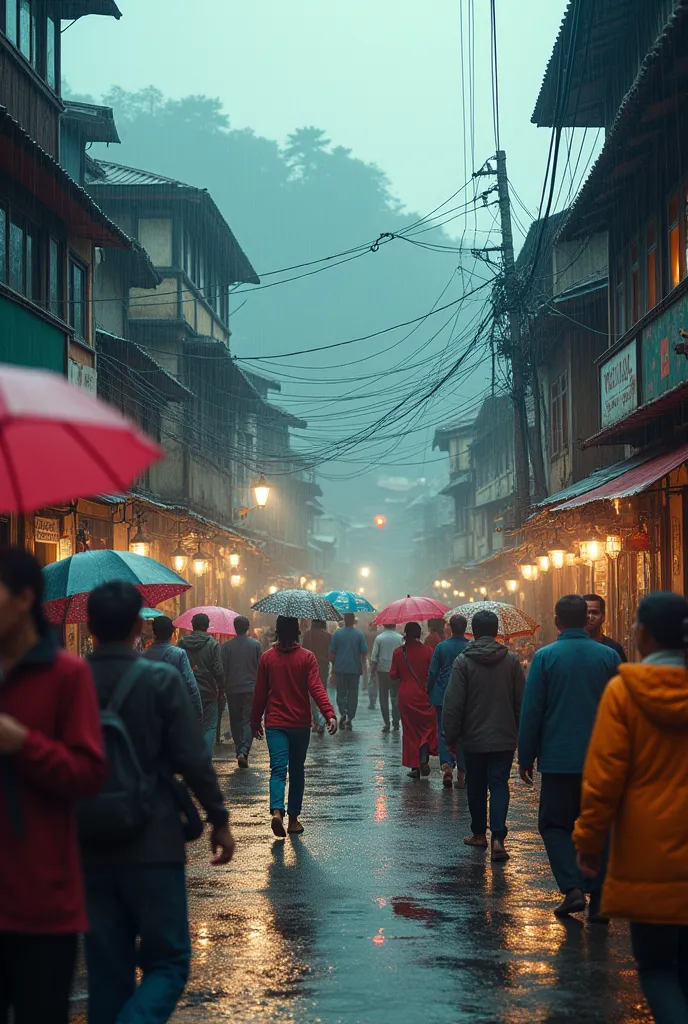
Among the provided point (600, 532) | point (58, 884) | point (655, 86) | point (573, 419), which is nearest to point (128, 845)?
point (58, 884)

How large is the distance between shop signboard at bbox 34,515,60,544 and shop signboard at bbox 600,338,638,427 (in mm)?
7824

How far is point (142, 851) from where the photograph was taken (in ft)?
16.0

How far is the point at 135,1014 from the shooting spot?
480 centimetres

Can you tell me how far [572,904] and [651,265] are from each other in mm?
12874

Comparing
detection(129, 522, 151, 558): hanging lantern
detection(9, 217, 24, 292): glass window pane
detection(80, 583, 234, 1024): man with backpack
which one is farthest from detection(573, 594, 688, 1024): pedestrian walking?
detection(129, 522, 151, 558): hanging lantern

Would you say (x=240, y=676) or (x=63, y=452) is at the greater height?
(x=63, y=452)

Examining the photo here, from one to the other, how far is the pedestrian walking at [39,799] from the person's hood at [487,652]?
7490 millimetres

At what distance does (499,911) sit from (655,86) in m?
9.27

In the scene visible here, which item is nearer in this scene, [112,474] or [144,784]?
[112,474]

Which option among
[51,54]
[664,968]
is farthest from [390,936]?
[51,54]

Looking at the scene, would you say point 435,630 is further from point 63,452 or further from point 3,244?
point 63,452

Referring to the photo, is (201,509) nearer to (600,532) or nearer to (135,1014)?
(600,532)

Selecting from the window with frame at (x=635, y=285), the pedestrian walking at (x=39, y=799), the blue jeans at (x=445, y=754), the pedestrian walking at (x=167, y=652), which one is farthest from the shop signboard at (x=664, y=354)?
the pedestrian walking at (x=39, y=799)

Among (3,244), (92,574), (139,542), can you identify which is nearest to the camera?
(92,574)
